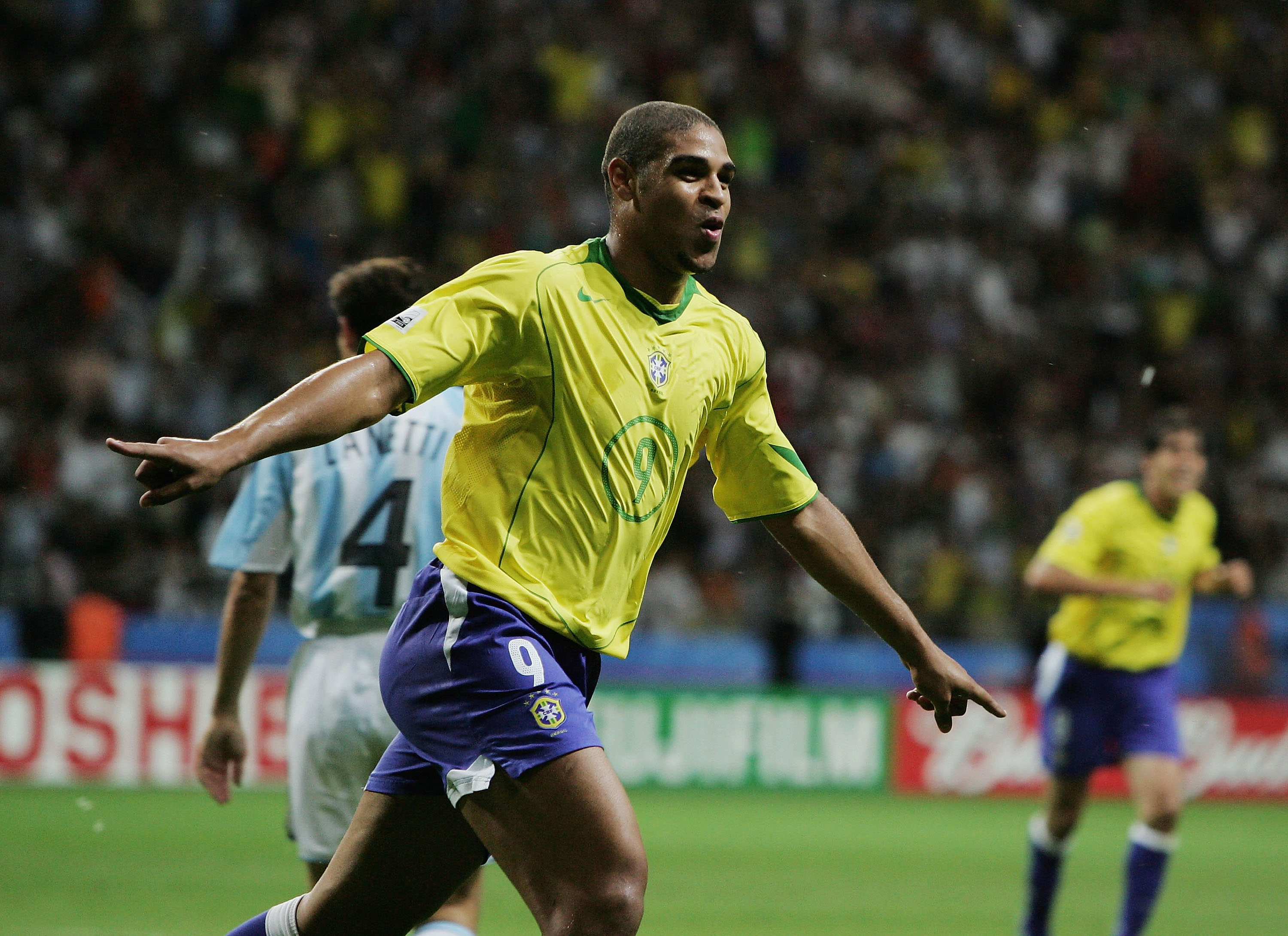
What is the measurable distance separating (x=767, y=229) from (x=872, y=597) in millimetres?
13558

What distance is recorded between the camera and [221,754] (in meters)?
4.70

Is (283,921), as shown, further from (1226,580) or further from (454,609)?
(1226,580)

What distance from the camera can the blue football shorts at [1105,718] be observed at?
729cm

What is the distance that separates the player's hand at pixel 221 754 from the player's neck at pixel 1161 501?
4647 mm

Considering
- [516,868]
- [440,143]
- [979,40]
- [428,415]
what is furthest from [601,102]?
[516,868]

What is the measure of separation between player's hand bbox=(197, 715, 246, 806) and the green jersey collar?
1825 mm

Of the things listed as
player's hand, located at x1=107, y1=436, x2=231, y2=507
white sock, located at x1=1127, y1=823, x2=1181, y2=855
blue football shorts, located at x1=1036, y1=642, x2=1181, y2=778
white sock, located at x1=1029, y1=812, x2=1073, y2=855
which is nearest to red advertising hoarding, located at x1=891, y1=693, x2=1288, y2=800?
blue football shorts, located at x1=1036, y1=642, x2=1181, y2=778

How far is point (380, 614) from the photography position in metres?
4.57

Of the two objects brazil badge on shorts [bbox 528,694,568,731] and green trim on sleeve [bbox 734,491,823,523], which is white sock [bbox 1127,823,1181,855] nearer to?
green trim on sleeve [bbox 734,491,823,523]

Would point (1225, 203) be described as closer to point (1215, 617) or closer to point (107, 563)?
point (1215, 617)

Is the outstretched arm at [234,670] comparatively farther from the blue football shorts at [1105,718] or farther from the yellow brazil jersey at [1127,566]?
Answer: the yellow brazil jersey at [1127,566]

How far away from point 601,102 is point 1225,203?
7.08 m

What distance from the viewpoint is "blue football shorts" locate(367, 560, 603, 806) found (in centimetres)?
338

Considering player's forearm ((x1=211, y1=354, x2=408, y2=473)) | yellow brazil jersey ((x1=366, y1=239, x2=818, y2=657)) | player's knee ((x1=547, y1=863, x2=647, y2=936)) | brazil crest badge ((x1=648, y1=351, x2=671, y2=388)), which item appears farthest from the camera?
brazil crest badge ((x1=648, y1=351, x2=671, y2=388))
